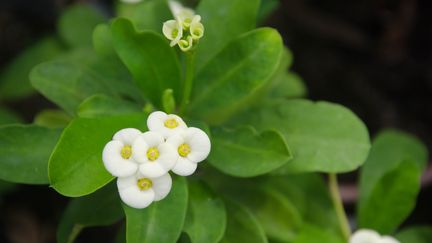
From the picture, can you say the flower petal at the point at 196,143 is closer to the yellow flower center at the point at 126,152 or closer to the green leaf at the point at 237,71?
the yellow flower center at the point at 126,152

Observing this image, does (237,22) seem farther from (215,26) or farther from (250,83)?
(250,83)

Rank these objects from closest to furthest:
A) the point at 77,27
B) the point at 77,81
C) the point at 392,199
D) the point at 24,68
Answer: the point at 77,81
the point at 392,199
the point at 77,27
the point at 24,68

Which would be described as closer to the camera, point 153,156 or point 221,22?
point 153,156

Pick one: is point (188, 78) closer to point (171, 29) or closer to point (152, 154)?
point (171, 29)

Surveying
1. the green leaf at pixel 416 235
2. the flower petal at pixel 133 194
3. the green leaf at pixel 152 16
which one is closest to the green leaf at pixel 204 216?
the flower petal at pixel 133 194

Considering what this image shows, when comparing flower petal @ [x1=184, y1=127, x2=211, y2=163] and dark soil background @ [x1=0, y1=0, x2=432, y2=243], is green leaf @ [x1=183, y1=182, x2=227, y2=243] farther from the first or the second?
dark soil background @ [x1=0, y1=0, x2=432, y2=243]

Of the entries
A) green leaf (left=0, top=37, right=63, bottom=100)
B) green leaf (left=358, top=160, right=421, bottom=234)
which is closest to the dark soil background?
green leaf (left=0, top=37, right=63, bottom=100)

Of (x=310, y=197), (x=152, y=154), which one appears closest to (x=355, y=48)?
(x=310, y=197)

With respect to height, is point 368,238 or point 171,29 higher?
point 171,29
